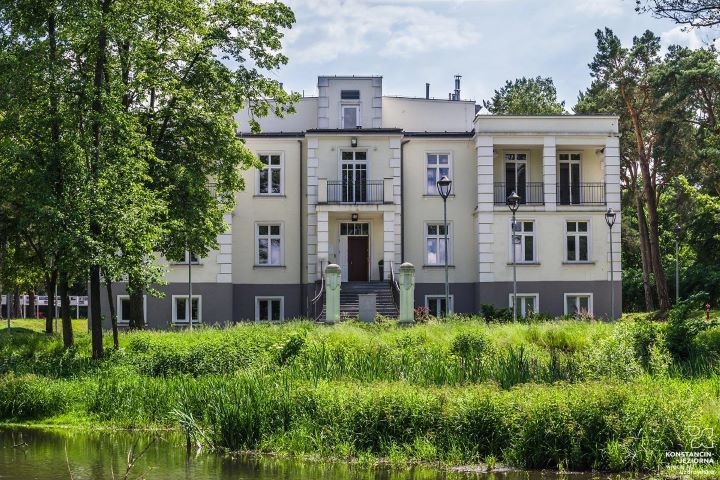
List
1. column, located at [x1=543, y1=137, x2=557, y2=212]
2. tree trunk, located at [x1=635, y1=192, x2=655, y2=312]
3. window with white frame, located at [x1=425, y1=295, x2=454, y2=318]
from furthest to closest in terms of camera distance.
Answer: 1. tree trunk, located at [x1=635, y1=192, x2=655, y2=312]
2. window with white frame, located at [x1=425, y1=295, x2=454, y2=318]
3. column, located at [x1=543, y1=137, x2=557, y2=212]

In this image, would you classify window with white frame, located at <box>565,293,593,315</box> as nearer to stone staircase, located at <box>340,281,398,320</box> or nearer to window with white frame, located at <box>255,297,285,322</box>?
stone staircase, located at <box>340,281,398,320</box>

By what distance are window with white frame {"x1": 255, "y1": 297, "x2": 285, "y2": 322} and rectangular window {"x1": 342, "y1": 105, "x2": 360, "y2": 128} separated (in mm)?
9032

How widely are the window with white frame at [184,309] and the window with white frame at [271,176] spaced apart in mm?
5388

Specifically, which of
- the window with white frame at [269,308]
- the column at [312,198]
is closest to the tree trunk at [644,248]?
the column at [312,198]

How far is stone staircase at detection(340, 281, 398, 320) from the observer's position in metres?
33.8

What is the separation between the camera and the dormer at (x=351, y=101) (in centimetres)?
4109

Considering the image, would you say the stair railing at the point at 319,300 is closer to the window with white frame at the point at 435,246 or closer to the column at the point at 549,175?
the window with white frame at the point at 435,246

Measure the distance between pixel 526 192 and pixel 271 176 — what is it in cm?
1106

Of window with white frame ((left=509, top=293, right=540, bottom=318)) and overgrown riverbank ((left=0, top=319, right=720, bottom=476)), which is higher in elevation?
window with white frame ((left=509, top=293, right=540, bottom=318))

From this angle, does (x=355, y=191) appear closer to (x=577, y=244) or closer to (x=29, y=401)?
(x=577, y=244)

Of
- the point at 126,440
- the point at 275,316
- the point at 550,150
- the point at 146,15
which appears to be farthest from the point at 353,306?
the point at 126,440

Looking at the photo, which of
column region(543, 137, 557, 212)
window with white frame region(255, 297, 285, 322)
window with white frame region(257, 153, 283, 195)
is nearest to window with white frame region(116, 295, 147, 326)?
window with white frame region(255, 297, 285, 322)

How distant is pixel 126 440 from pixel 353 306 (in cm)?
2021

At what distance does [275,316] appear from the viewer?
1508 inches
